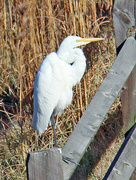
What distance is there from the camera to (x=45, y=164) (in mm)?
1092

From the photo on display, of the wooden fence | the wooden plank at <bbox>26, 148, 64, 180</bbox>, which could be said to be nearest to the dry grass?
the wooden fence

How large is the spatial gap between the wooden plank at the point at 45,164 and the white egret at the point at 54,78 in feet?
5.33

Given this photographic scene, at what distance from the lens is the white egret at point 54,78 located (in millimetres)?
2670

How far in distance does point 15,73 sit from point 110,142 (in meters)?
1.50

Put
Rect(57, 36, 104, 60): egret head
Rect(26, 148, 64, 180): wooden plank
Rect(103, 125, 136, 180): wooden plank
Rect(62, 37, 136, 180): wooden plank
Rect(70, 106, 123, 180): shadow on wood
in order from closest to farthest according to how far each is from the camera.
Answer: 1. Rect(26, 148, 64, 180): wooden plank
2. Rect(62, 37, 136, 180): wooden plank
3. Rect(103, 125, 136, 180): wooden plank
4. Rect(57, 36, 104, 60): egret head
5. Rect(70, 106, 123, 180): shadow on wood

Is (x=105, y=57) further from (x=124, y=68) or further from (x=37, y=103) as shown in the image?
(x=124, y=68)

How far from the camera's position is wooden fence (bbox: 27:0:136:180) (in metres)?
1.10

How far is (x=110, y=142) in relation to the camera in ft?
11.7

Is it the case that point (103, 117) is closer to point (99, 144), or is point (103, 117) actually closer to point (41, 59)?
point (41, 59)

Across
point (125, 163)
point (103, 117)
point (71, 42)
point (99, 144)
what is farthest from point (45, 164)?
point (99, 144)

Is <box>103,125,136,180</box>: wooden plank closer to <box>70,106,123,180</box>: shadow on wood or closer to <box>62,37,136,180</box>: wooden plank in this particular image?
<box>62,37,136,180</box>: wooden plank

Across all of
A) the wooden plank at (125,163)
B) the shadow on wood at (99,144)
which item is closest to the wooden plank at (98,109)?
the wooden plank at (125,163)

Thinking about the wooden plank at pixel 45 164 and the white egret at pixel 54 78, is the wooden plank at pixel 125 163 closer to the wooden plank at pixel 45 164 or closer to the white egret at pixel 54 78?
the wooden plank at pixel 45 164

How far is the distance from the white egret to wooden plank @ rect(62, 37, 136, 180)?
1.06 meters
